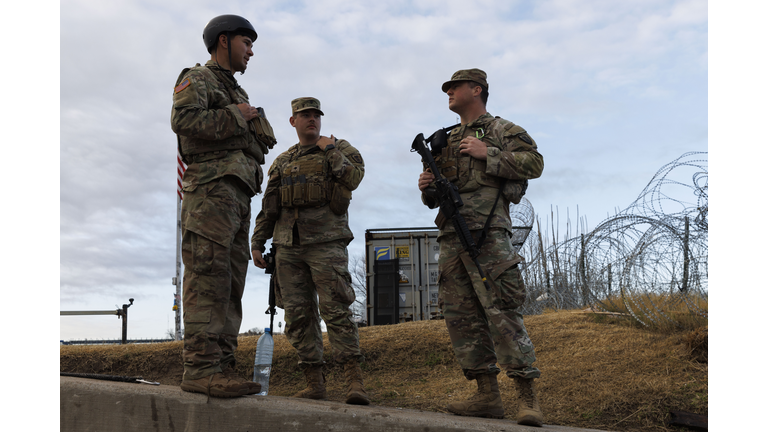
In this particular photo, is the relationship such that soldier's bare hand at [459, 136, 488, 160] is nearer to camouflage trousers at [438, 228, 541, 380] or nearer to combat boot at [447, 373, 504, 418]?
camouflage trousers at [438, 228, 541, 380]

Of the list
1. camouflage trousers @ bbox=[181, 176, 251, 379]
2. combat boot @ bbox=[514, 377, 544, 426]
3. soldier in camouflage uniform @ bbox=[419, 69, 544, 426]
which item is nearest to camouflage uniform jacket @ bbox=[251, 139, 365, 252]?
soldier in camouflage uniform @ bbox=[419, 69, 544, 426]

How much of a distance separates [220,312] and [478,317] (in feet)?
5.27

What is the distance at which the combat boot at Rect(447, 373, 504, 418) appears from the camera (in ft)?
10.8

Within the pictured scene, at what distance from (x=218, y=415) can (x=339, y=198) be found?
5.62 feet

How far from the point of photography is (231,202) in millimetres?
3127

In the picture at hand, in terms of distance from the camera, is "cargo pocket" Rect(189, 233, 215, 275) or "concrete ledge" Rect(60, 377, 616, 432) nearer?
"concrete ledge" Rect(60, 377, 616, 432)

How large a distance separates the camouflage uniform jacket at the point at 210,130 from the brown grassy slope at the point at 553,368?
A: 2767 millimetres

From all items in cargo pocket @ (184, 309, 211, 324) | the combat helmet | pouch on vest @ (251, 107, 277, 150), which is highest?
the combat helmet

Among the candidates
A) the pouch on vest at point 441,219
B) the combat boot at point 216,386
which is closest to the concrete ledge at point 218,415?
the combat boot at point 216,386

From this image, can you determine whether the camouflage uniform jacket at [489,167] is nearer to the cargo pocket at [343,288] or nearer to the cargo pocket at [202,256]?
the cargo pocket at [343,288]

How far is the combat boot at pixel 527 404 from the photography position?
299 centimetres


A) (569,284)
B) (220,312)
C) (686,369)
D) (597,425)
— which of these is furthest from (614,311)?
(220,312)

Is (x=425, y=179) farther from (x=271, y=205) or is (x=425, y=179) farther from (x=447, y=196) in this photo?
(x=271, y=205)

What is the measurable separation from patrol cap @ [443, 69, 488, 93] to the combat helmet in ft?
4.61
